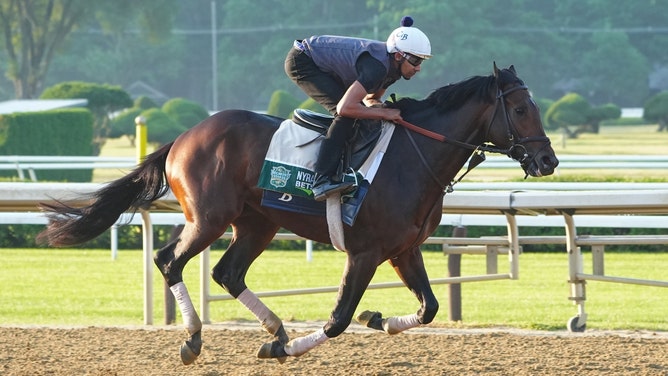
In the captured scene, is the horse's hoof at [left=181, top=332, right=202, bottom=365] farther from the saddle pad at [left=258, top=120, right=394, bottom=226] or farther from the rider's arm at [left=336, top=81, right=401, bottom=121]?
the rider's arm at [left=336, top=81, right=401, bottom=121]

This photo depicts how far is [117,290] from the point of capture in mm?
9336

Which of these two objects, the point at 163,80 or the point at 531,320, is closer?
the point at 531,320

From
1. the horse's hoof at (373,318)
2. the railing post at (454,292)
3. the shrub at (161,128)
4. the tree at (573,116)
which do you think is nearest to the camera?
the horse's hoof at (373,318)

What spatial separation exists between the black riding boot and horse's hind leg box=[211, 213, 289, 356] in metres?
0.62

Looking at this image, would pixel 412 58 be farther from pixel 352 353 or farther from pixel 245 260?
pixel 352 353

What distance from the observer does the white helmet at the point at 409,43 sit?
5.26m

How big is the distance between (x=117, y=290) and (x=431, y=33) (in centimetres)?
4154

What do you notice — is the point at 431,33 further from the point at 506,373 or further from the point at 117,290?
the point at 506,373

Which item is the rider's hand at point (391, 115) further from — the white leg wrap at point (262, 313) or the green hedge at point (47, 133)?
the green hedge at point (47, 133)

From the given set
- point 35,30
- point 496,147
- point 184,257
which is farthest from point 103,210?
point 35,30

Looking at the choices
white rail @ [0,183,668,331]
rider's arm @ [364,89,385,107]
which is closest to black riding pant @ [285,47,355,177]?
rider's arm @ [364,89,385,107]

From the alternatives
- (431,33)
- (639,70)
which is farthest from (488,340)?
(639,70)

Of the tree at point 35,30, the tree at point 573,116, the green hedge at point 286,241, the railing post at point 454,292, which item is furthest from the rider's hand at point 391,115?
the tree at point 35,30

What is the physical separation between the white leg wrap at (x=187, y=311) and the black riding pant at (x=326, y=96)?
89 centimetres
